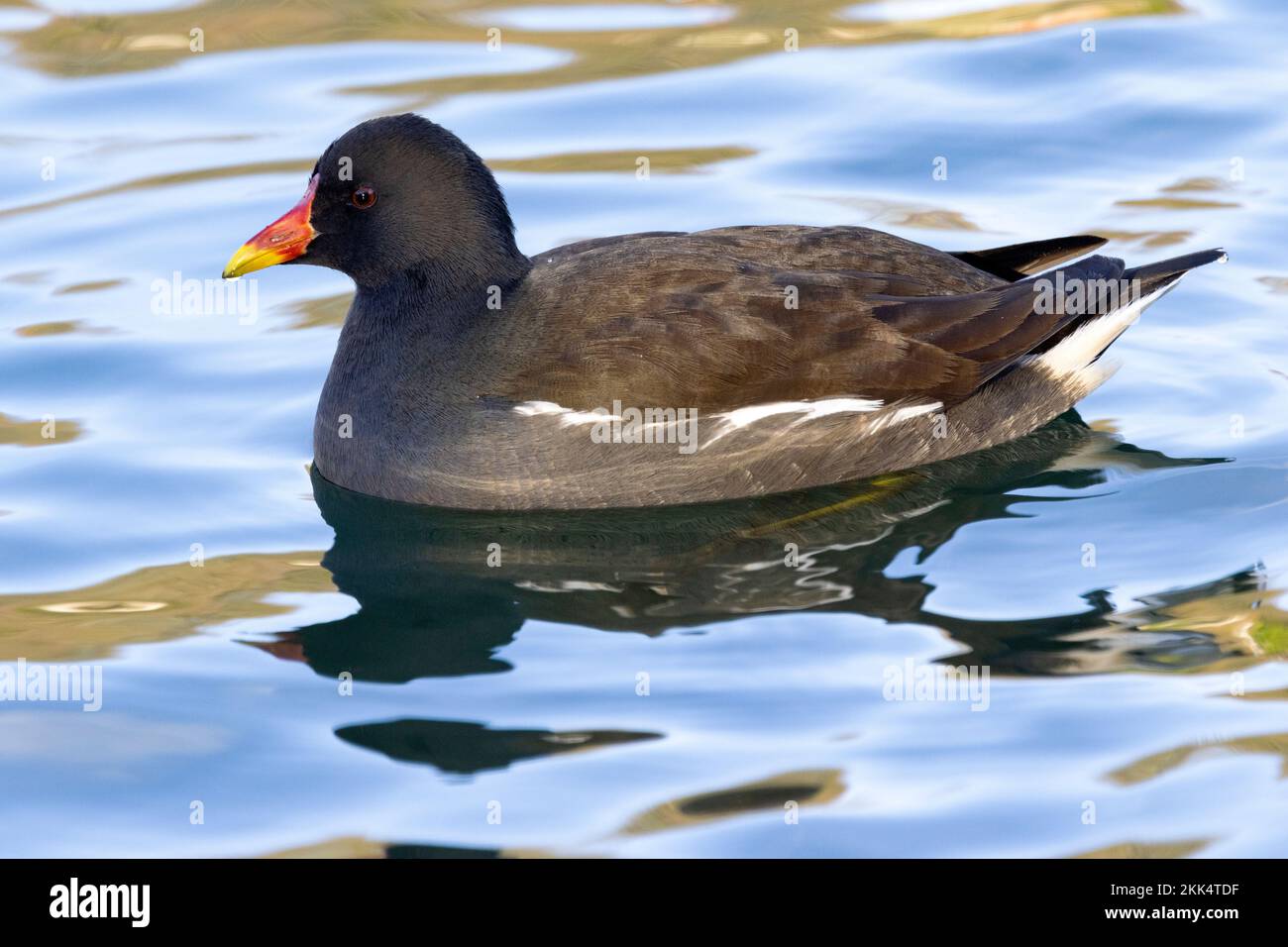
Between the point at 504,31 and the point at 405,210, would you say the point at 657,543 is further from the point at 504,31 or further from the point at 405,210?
the point at 504,31

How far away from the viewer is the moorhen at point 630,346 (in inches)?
301

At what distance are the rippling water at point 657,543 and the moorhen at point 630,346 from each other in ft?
0.66

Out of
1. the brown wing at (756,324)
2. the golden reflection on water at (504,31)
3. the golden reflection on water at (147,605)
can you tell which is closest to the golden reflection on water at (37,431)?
the golden reflection on water at (147,605)

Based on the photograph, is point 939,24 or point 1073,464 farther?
point 939,24

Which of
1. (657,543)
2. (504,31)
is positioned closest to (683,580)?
(657,543)

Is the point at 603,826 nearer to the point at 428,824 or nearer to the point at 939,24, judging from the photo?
the point at 428,824

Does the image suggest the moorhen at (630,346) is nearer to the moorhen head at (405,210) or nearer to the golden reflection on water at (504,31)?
the moorhen head at (405,210)

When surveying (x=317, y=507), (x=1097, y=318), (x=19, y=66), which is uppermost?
(x=19, y=66)

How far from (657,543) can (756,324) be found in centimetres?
96

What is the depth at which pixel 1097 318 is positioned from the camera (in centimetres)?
836

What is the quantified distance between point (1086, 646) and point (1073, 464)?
176cm

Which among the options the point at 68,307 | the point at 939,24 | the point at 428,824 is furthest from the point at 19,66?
the point at 428,824

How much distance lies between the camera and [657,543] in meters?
7.64

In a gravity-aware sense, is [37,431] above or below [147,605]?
above
